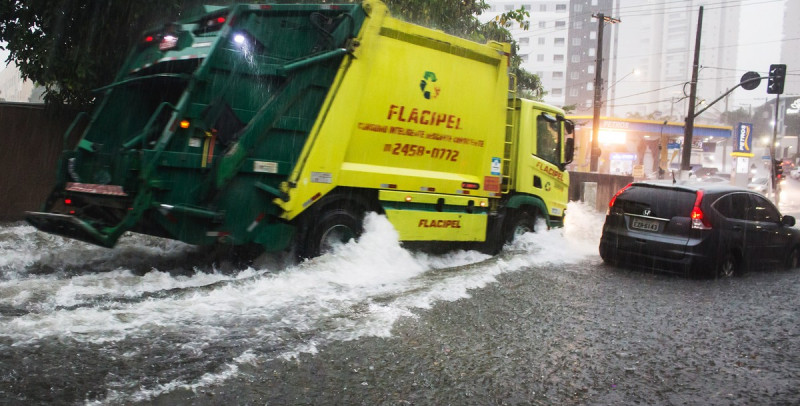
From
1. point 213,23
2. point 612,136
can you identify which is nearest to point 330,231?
point 213,23

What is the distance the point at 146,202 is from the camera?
6059 mm

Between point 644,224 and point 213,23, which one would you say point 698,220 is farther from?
point 213,23

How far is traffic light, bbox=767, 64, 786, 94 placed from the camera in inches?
Answer: 819

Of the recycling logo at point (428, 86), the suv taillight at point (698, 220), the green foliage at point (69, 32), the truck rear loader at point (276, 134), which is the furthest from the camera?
the green foliage at point (69, 32)

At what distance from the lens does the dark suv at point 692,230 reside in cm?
852

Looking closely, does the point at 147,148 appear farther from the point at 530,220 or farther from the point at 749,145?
the point at 749,145

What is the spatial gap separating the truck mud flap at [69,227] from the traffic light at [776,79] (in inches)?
842

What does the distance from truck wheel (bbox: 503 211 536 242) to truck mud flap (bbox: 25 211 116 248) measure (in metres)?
5.86

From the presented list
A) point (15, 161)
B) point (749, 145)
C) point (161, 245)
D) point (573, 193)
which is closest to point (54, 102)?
point (15, 161)

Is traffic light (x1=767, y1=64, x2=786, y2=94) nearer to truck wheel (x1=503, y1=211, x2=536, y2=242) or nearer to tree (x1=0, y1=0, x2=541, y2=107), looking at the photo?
truck wheel (x1=503, y1=211, x2=536, y2=242)

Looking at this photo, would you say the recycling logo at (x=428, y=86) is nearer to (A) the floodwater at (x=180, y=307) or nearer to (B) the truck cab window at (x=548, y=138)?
(A) the floodwater at (x=180, y=307)

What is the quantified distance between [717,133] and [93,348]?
45.8 metres

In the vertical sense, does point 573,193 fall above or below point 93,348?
above

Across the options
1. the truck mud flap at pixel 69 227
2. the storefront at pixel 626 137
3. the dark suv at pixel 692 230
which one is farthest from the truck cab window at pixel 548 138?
the storefront at pixel 626 137
